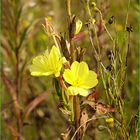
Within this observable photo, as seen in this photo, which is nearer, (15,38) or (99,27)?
(99,27)

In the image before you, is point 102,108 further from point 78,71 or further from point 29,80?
point 29,80

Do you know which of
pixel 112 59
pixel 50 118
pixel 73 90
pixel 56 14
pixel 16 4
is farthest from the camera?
pixel 56 14

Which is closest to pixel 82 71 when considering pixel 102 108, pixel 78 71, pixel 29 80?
pixel 78 71

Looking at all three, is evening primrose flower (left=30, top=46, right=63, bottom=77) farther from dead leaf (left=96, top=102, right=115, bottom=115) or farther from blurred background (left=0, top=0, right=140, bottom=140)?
blurred background (left=0, top=0, right=140, bottom=140)

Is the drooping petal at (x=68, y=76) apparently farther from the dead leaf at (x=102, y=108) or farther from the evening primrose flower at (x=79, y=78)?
the dead leaf at (x=102, y=108)

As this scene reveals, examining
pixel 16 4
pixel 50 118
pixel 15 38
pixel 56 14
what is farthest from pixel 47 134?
pixel 56 14

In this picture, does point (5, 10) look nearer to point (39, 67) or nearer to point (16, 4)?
point (16, 4)
